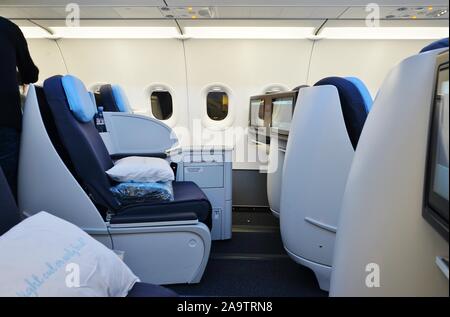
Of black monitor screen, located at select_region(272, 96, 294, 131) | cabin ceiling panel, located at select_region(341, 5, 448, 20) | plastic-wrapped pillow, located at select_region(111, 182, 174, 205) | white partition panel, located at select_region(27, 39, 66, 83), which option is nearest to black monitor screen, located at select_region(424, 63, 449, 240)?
plastic-wrapped pillow, located at select_region(111, 182, 174, 205)

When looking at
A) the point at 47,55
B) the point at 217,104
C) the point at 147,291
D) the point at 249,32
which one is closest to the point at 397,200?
the point at 147,291

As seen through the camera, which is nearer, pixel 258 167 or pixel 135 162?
pixel 135 162

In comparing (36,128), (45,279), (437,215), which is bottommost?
A: (45,279)

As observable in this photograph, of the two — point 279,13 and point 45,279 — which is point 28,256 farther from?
point 279,13

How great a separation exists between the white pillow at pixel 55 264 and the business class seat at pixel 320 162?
1.11 meters

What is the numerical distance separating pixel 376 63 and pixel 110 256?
15.2 feet

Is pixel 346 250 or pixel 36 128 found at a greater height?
pixel 36 128

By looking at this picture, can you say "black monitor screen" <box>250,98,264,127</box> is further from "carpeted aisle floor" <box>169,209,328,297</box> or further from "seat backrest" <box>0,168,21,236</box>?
"seat backrest" <box>0,168,21,236</box>

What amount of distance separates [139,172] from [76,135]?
0.43m

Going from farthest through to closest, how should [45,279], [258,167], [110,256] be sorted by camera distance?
[258,167], [110,256], [45,279]
